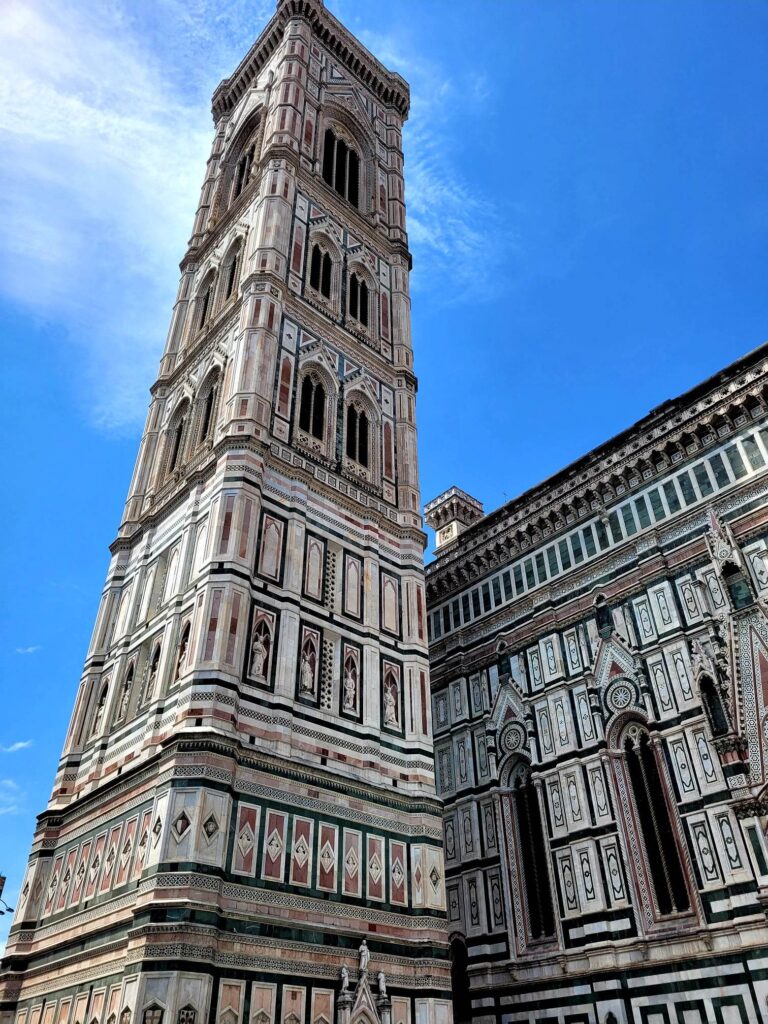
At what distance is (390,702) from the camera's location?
16875mm

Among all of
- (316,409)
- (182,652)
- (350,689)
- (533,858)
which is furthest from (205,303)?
(533,858)

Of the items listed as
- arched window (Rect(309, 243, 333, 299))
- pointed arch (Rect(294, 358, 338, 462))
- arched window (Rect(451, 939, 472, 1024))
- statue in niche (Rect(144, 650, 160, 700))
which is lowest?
arched window (Rect(451, 939, 472, 1024))

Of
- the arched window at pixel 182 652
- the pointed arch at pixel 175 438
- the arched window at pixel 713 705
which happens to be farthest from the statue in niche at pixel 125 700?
the arched window at pixel 713 705

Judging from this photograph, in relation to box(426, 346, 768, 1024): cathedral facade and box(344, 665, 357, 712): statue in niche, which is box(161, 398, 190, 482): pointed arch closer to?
box(344, 665, 357, 712): statue in niche

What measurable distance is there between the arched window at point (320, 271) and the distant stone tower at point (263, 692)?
0.09 metres

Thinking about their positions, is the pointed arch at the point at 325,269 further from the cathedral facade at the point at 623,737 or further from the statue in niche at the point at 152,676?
the statue in niche at the point at 152,676

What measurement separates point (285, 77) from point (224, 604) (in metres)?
20.5

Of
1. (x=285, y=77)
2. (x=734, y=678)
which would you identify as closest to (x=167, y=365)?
(x=285, y=77)

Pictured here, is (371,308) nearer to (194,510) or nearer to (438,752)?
(194,510)

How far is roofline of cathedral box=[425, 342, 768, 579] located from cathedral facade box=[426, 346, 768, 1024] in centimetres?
9

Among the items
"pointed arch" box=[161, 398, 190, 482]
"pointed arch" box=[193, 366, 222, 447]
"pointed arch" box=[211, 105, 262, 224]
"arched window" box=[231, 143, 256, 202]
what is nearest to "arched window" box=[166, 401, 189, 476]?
"pointed arch" box=[161, 398, 190, 482]

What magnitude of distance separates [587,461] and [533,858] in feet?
33.7

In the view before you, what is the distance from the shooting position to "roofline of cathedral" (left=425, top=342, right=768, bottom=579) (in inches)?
771

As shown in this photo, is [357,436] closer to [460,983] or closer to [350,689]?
[350,689]
